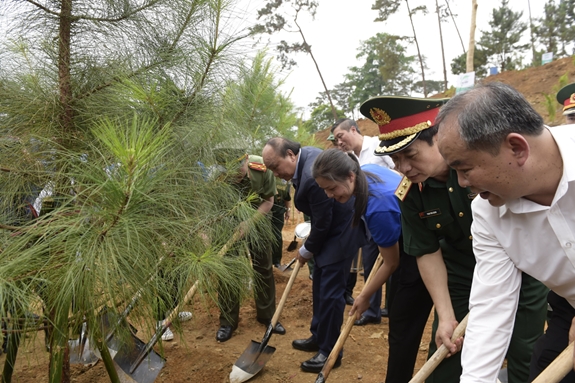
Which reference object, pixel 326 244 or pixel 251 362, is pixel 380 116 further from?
pixel 251 362

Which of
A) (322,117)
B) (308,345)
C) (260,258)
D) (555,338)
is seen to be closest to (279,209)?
(260,258)

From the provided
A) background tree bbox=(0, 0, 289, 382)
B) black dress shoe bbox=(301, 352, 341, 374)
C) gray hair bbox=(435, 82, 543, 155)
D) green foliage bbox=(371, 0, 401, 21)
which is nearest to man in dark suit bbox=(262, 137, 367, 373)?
black dress shoe bbox=(301, 352, 341, 374)

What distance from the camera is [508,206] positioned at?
51.2 inches

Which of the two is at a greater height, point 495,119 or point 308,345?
point 495,119

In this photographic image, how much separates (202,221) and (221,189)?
35 centimetres

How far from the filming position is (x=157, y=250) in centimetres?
173

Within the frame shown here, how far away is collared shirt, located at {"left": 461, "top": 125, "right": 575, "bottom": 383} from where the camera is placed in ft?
4.02

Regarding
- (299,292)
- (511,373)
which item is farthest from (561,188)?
(299,292)

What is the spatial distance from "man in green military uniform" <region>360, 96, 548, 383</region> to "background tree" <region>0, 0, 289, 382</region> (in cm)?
81

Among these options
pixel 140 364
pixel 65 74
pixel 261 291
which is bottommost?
pixel 261 291

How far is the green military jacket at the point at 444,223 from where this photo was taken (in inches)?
75.5

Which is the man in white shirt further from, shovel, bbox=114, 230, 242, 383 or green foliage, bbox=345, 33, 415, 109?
green foliage, bbox=345, 33, 415, 109

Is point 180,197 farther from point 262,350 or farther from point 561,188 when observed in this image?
point 262,350

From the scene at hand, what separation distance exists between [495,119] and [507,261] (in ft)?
1.86
